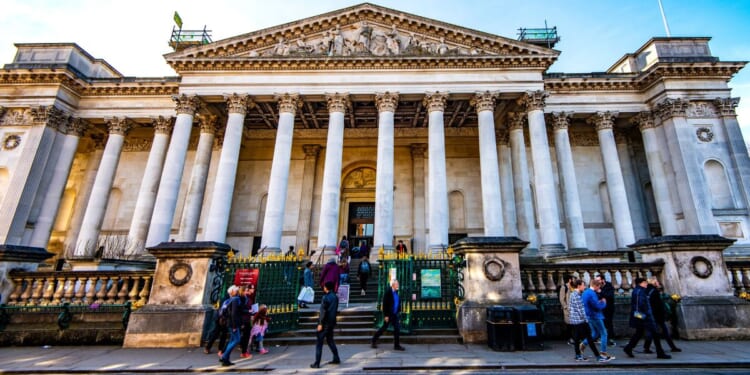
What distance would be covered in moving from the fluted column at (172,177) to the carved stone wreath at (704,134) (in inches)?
1125

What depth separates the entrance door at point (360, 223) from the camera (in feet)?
80.9

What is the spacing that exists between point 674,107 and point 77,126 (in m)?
35.8

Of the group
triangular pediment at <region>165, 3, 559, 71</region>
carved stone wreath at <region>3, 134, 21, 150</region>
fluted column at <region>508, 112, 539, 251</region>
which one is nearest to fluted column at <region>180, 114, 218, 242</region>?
triangular pediment at <region>165, 3, 559, 71</region>

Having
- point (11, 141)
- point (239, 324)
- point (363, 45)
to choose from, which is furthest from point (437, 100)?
point (11, 141)

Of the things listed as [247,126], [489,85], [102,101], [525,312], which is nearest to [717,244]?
[525,312]

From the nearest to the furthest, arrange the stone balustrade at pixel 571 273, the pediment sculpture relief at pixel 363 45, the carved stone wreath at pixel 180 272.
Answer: the carved stone wreath at pixel 180 272 → the stone balustrade at pixel 571 273 → the pediment sculpture relief at pixel 363 45

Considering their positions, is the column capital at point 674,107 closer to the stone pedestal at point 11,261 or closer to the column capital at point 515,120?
the column capital at point 515,120

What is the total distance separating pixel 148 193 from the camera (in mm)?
19047

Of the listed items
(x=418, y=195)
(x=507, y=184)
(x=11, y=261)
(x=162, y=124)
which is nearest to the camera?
(x=11, y=261)

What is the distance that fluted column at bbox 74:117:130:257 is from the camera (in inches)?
761

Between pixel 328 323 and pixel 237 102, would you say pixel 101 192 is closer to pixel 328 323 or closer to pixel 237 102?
pixel 237 102

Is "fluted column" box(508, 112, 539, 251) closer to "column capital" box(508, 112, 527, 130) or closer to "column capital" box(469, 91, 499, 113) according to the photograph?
"column capital" box(508, 112, 527, 130)

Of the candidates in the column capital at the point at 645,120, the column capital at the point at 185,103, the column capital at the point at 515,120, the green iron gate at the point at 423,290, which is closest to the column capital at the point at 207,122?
the column capital at the point at 185,103

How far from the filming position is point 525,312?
728cm
